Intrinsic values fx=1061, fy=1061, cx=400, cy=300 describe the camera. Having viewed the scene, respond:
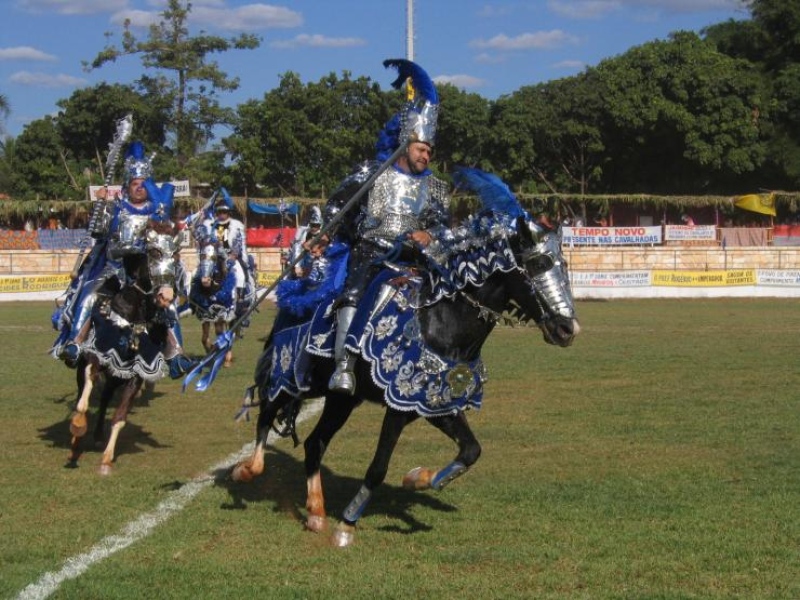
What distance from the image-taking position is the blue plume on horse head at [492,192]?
7.39 meters

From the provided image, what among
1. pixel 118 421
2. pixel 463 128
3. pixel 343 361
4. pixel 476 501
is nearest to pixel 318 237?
pixel 343 361

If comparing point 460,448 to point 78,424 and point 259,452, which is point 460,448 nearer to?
point 259,452

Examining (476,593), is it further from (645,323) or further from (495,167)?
(495,167)

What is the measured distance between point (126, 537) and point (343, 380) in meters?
1.90

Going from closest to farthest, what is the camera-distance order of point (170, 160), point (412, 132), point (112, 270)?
point (412, 132)
point (112, 270)
point (170, 160)

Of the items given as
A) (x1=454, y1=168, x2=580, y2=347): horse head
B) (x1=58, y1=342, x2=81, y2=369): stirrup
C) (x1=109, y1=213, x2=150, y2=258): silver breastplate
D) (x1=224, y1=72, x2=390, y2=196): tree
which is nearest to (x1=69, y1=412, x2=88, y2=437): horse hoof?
(x1=58, y1=342, x2=81, y2=369): stirrup

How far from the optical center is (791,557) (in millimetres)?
6762

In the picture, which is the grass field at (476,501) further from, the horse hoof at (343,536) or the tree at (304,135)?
the tree at (304,135)

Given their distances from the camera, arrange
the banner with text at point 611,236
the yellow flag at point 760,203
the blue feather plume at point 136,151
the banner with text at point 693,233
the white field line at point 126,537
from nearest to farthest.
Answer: the white field line at point 126,537, the blue feather plume at point 136,151, the banner with text at point 611,236, the banner with text at point 693,233, the yellow flag at point 760,203

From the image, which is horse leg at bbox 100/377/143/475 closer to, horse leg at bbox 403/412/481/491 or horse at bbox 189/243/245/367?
horse leg at bbox 403/412/481/491

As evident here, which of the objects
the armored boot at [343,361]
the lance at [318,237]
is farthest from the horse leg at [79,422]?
the armored boot at [343,361]

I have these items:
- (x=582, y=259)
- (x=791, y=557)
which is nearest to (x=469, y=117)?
(x=582, y=259)

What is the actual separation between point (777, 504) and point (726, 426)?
→ 350 centimetres

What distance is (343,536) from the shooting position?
7344 mm
